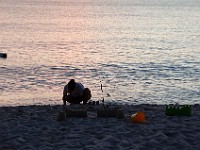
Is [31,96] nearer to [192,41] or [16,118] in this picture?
[16,118]

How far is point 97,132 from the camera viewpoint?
38.9 feet

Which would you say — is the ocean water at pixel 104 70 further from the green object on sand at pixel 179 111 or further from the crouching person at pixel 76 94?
the green object on sand at pixel 179 111

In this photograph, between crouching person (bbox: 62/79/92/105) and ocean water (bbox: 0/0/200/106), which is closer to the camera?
crouching person (bbox: 62/79/92/105)

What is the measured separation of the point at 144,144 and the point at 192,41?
146 feet

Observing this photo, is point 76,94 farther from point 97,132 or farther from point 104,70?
point 104,70

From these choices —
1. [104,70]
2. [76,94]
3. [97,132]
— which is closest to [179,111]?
[97,132]

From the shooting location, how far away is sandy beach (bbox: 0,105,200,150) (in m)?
10.8

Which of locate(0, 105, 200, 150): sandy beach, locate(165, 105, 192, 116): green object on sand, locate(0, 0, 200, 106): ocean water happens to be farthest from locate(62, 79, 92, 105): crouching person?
locate(0, 0, 200, 106): ocean water

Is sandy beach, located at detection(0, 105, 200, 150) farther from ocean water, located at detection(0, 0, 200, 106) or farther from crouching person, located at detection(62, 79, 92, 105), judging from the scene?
ocean water, located at detection(0, 0, 200, 106)

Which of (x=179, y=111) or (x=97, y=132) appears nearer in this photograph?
(x=97, y=132)

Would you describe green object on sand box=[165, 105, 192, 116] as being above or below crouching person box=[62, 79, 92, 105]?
below

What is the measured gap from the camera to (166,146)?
10.7 metres

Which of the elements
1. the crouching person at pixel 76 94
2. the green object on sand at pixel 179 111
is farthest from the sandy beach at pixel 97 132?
the crouching person at pixel 76 94

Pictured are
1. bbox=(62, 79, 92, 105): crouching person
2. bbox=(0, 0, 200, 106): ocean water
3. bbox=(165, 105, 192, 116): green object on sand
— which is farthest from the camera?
bbox=(0, 0, 200, 106): ocean water
